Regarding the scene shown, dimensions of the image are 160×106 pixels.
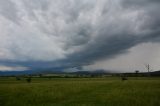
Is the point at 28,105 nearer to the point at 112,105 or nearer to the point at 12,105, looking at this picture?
the point at 12,105

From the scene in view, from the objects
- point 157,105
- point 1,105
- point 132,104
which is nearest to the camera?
point 157,105

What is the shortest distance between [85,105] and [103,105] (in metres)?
1.89

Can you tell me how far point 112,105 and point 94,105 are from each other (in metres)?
1.84

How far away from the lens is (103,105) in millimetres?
25156

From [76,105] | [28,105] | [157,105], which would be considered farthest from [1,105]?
[157,105]

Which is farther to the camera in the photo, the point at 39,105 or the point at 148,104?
the point at 39,105

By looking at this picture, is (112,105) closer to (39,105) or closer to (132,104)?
(132,104)

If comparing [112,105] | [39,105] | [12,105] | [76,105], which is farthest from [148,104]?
[12,105]

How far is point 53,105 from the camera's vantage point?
25.4 meters

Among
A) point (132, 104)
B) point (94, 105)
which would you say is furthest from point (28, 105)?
point (132, 104)

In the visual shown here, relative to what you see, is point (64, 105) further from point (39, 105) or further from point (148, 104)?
point (148, 104)

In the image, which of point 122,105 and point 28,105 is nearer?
point 122,105

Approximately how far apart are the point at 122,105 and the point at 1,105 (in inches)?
514

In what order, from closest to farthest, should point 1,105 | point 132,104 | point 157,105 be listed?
point 157,105, point 132,104, point 1,105
